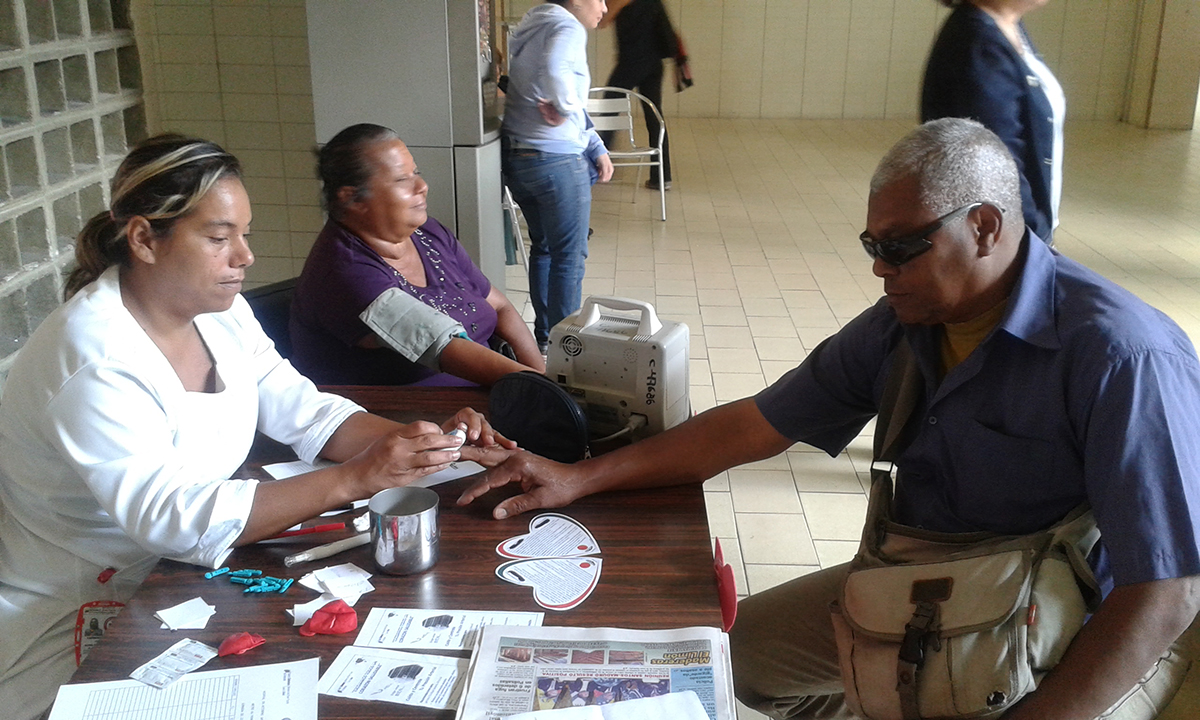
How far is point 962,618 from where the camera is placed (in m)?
1.38

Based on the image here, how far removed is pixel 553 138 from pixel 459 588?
2812 mm

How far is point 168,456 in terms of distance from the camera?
4.82 feet

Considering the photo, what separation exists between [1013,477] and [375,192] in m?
1.59

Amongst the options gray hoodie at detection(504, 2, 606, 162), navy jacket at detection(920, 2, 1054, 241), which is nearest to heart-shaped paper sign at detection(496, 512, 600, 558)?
navy jacket at detection(920, 2, 1054, 241)

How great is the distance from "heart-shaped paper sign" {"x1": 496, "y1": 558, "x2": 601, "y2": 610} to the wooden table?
0.01 m

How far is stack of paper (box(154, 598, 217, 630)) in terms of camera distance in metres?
1.29

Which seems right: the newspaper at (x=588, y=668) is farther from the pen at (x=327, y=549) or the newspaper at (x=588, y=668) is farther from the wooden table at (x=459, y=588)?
the pen at (x=327, y=549)

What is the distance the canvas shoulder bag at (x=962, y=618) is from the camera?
1339mm

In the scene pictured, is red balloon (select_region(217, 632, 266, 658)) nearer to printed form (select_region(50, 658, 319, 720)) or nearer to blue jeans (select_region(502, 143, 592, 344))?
printed form (select_region(50, 658, 319, 720))

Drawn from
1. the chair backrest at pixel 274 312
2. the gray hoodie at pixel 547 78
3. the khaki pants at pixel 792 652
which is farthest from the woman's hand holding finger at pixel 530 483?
the gray hoodie at pixel 547 78

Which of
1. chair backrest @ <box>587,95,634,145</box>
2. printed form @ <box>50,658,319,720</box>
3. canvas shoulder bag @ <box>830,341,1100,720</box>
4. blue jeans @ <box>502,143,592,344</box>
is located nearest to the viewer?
printed form @ <box>50,658,319,720</box>

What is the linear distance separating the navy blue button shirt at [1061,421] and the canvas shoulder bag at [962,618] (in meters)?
0.07

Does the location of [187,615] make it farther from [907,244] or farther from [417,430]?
[907,244]

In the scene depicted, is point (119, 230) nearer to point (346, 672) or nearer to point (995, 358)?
point (346, 672)
